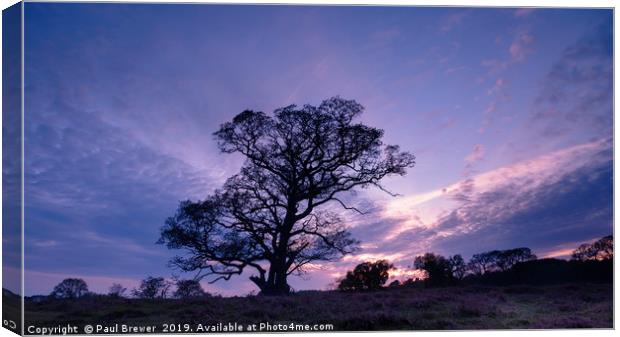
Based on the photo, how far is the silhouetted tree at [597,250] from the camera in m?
16.7

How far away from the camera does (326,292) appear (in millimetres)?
17938

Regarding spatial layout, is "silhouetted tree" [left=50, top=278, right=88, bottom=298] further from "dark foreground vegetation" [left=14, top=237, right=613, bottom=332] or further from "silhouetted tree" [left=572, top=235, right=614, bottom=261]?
"silhouetted tree" [left=572, top=235, right=614, bottom=261]

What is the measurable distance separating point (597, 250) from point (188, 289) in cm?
1243

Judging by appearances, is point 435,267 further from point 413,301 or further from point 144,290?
point 144,290

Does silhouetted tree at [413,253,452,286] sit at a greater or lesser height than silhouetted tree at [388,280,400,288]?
greater

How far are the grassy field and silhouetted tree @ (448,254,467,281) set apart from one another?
3.85 ft

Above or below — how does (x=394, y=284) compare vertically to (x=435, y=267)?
below

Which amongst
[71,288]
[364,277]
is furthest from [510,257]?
[71,288]

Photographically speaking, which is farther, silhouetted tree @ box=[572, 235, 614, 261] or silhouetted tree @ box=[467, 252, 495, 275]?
silhouetted tree @ box=[467, 252, 495, 275]

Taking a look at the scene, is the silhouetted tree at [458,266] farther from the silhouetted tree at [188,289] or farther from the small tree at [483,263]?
the silhouetted tree at [188,289]

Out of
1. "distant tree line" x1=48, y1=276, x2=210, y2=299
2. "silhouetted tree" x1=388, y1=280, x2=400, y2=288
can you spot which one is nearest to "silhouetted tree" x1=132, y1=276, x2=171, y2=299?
"distant tree line" x1=48, y1=276, x2=210, y2=299

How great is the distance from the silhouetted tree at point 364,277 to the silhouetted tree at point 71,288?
7.74 metres

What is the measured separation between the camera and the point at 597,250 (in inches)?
669

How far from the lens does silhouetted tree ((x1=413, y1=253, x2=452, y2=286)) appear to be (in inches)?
714
